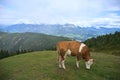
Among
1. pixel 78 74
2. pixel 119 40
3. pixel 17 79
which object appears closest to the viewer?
pixel 17 79

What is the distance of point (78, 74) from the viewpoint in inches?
999

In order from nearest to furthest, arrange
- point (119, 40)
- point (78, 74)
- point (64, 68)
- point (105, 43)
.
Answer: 1. point (78, 74)
2. point (64, 68)
3. point (119, 40)
4. point (105, 43)

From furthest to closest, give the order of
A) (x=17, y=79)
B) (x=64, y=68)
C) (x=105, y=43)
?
(x=105, y=43) → (x=64, y=68) → (x=17, y=79)

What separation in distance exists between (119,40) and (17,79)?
8577cm

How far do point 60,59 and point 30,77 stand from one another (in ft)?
16.1

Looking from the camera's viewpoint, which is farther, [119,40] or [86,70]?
[119,40]

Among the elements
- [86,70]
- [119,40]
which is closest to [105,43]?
[119,40]

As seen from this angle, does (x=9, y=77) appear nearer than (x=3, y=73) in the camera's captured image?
Yes

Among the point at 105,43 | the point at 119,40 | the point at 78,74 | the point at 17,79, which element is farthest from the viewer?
the point at 105,43

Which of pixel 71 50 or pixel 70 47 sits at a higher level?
pixel 70 47

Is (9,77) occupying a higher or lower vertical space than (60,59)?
lower

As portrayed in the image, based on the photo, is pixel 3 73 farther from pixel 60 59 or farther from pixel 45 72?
pixel 60 59

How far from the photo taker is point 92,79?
2439cm

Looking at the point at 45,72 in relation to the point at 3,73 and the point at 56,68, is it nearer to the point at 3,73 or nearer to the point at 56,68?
the point at 56,68
